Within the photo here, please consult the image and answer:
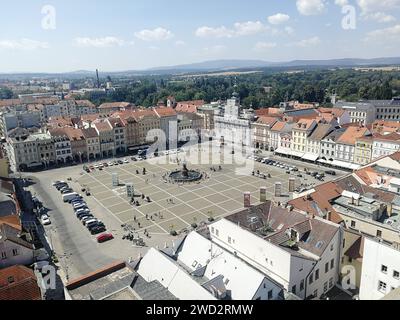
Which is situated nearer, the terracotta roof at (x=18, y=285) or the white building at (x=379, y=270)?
the white building at (x=379, y=270)

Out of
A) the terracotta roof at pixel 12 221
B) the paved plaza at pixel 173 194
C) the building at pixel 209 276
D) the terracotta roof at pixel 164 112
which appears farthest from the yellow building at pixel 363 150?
the terracotta roof at pixel 12 221

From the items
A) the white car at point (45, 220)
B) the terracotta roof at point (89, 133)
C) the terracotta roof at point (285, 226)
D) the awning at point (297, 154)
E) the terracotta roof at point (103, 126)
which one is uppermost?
the terracotta roof at point (103, 126)

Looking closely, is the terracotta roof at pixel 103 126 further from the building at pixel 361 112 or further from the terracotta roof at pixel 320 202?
the building at pixel 361 112

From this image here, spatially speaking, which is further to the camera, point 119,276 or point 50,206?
point 50,206
